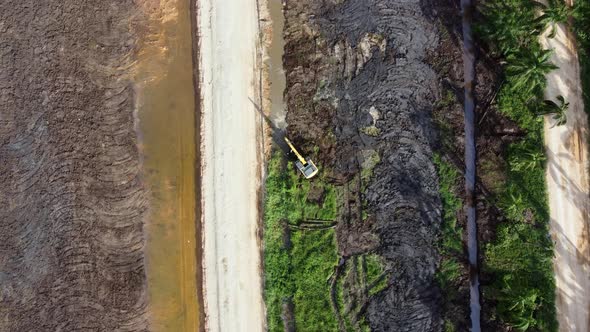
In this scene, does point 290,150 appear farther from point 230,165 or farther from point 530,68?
point 530,68

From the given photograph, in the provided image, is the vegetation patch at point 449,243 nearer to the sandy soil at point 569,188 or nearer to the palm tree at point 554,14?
the sandy soil at point 569,188

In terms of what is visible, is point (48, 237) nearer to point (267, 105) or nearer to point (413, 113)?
point (267, 105)

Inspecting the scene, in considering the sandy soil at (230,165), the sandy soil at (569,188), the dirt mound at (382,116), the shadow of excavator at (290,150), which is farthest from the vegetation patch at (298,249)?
the sandy soil at (569,188)

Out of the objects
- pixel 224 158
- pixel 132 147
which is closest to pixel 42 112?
pixel 132 147

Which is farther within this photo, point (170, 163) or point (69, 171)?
point (170, 163)

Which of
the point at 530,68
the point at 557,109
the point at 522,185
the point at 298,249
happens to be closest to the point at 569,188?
the point at 522,185

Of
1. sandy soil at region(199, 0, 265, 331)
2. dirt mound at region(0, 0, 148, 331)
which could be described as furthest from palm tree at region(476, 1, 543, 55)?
dirt mound at region(0, 0, 148, 331)
